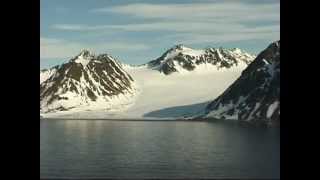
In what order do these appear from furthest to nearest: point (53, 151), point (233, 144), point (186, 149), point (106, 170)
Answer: point (233, 144)
point (186, 149)
point (53, 151)
point (106, 170)
